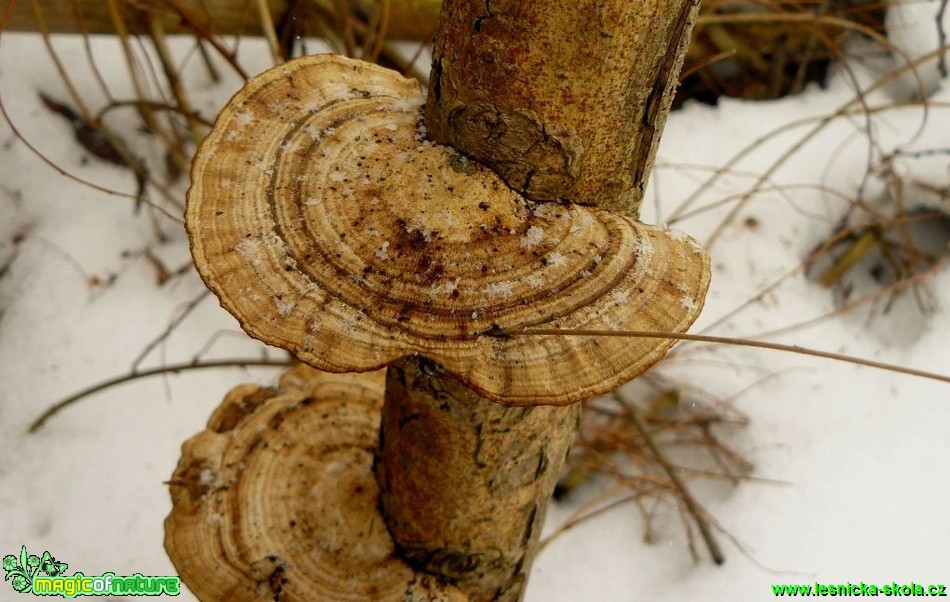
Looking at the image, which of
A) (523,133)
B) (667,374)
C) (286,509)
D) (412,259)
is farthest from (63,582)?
(667,374)

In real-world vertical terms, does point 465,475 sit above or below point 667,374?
below

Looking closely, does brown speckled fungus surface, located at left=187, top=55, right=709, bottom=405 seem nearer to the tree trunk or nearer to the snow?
the tree trunk

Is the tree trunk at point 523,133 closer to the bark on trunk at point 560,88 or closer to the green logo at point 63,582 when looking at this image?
the bark on trunk at point 560,88

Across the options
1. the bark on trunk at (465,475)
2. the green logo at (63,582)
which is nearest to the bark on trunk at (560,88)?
the bark on trunk at (465,475)

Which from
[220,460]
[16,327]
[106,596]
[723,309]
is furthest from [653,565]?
[16,327]

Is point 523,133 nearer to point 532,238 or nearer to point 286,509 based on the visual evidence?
point 532,238

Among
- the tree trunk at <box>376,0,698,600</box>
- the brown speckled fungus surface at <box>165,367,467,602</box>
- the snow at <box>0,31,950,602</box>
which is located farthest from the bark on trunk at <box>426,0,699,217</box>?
the snow at <box>0,31,950,602</box>
